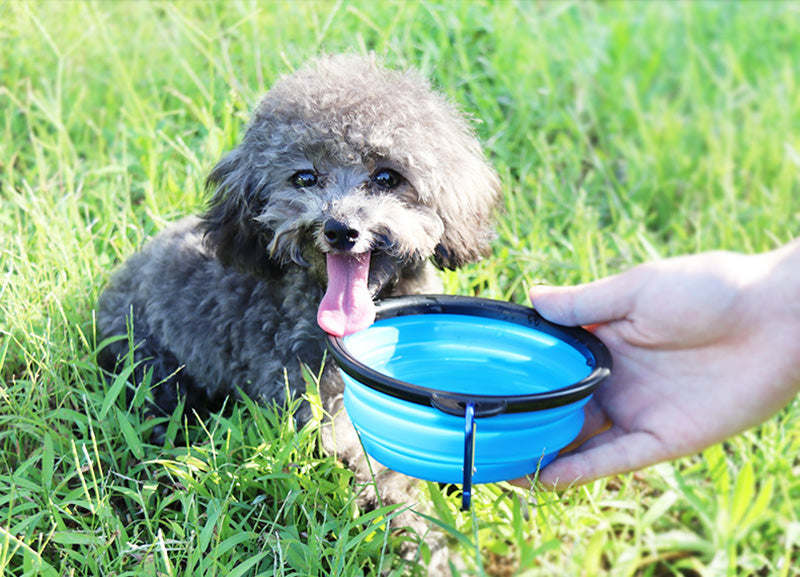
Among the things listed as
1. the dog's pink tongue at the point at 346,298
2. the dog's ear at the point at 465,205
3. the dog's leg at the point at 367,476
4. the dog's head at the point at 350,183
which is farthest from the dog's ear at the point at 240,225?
the dog's ear at the point at 465,205

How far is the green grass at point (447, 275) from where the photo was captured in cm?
226

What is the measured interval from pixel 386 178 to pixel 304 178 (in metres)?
0.28

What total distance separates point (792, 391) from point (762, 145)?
9.94ft

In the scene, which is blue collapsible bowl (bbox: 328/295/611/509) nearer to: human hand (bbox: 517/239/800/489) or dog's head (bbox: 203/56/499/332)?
human hand (bbox: 517/239/800/489)

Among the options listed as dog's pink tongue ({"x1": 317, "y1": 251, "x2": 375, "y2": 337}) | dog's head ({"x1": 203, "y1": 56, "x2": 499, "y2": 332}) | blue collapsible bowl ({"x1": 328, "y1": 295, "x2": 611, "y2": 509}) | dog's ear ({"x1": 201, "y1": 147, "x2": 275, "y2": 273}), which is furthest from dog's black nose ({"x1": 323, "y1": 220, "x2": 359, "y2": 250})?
dog's ear ({"x1": 201, "y1": 147, "x2": 275, "y2": 273})

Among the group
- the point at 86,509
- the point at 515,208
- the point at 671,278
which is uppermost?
the point at 671,278

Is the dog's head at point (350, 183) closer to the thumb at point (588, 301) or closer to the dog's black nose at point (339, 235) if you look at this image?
the dog's black nose at point (339, 235)

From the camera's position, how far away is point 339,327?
2473mm

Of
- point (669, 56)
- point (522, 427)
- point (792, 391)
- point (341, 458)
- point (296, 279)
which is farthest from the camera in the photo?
point (669, 56)

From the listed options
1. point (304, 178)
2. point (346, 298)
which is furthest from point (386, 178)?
point (346, 298)

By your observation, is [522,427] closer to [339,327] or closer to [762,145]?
[339,327]

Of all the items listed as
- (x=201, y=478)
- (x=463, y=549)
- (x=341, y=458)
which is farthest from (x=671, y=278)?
(x=201, y=478)

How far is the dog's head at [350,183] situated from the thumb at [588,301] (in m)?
0.37

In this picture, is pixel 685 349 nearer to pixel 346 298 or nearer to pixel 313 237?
pixel 346 298
